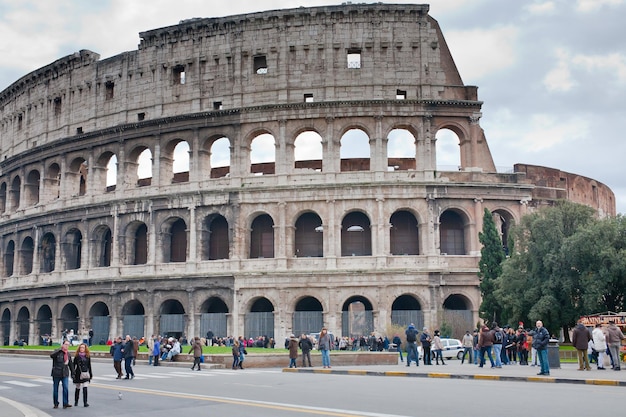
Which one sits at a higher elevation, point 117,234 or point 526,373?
point 117,234

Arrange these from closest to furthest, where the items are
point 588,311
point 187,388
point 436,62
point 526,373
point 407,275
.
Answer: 1. point 187,388
2. point 526,373
3. point 588,311
4. point 407,275
5. point 436,62

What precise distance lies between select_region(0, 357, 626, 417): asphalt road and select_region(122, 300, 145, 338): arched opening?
1986cm

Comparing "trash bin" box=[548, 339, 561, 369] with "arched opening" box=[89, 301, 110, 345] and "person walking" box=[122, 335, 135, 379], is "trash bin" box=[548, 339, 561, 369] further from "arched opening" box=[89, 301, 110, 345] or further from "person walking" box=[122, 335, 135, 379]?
"arched opening" box=[89, 301, 110, 345]

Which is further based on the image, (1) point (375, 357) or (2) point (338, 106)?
(2) point (338, 106)

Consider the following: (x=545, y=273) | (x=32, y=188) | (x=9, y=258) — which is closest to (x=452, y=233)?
(x=545, y=273)

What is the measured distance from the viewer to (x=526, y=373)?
18828mm

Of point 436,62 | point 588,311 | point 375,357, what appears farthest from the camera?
point 436,62

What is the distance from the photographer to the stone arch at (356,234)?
A: 124 feet

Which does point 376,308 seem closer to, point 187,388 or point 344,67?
point 344,67

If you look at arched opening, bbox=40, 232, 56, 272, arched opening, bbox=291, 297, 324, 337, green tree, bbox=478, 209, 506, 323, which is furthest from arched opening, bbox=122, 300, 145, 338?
green tree, bbox=478, 209, 506, 323

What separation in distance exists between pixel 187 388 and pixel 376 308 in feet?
65.8

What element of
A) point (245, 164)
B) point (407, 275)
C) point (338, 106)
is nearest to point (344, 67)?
point (338, 106)

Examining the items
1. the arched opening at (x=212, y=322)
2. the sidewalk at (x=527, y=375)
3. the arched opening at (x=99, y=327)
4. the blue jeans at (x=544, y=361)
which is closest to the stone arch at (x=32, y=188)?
the arched opening at (x=99, y=327)

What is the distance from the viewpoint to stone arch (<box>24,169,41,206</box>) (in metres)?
47.7
